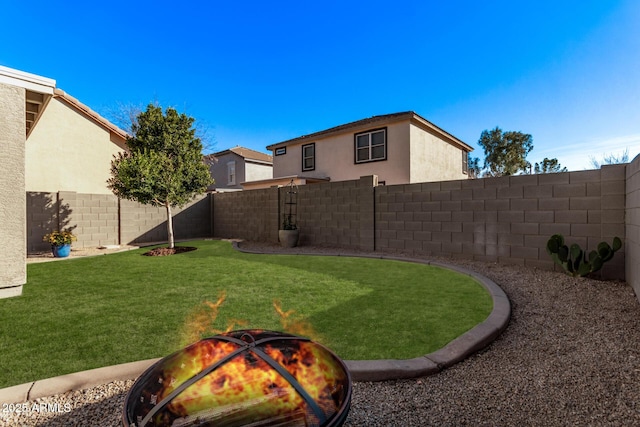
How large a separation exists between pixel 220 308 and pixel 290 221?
22.0 ft

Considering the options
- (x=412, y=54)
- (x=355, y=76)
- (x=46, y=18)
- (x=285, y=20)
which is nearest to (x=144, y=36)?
(x=46, y=18)

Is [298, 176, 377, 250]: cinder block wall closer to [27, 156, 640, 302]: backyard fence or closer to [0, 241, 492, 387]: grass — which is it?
[27, 156, 640, 302]: backyard fence

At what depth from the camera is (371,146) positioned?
1501cm

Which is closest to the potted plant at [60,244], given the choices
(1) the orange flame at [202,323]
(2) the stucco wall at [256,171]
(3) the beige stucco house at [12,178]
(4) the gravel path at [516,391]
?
(3) the beige stucco house at [12,178]

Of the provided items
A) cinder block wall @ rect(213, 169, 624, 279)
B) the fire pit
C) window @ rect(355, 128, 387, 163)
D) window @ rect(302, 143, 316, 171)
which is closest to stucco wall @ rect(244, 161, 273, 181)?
window @ rect(302, 143, 316, 171)

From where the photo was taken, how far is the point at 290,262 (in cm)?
725

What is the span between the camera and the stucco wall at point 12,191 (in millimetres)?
4398

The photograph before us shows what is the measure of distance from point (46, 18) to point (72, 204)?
666 centimetres

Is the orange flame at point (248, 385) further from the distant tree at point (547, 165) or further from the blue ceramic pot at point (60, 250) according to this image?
the distant tree at point (547, 165)

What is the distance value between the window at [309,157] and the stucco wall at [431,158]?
19.0 ft

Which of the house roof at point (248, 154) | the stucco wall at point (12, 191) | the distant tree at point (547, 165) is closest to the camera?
the stucco wall at point (12, 191)

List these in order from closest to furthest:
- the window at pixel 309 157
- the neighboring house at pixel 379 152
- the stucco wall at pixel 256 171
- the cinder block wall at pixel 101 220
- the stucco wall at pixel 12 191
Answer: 1. the stucco wall at pixel 12 191
2. the cinder block wall at pixel 101 220
3. the neighboring house at pixel 379 152
4. the window at pixel 309 157
5. the stucco wall at pixel 256 171

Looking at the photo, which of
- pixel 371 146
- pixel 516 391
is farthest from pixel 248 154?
pixel 516 391

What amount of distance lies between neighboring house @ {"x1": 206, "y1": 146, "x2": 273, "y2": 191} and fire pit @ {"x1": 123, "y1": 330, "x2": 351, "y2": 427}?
21.2 meters
